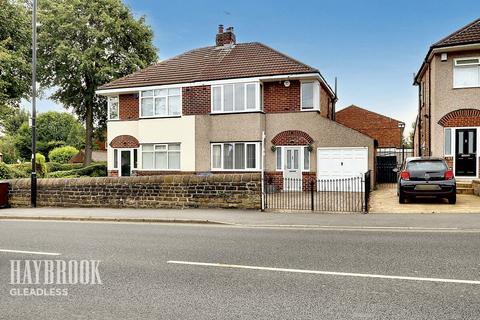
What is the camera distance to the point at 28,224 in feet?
39.5

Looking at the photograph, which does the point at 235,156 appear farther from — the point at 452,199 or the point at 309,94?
the point at 452,199

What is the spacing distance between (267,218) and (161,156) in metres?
12.9

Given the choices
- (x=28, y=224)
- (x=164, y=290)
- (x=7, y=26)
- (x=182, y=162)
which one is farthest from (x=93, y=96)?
(x=164, y=290)

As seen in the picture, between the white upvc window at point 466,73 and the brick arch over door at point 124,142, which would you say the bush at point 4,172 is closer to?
the brick arch over door at point 124,142

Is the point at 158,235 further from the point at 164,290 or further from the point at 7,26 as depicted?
the point at 7,26

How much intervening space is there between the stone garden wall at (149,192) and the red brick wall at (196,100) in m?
8.22

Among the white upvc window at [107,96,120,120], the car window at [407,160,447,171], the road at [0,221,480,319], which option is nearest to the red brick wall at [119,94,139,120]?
the white upvc window at [107,96,120,120]

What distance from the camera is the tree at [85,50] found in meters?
34.6

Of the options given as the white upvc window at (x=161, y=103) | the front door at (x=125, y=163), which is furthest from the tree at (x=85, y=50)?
the white upvc window at (x=161, y=103)

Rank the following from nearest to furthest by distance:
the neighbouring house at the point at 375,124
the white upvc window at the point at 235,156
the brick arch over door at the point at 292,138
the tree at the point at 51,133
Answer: the brick arch over door at the point at 292,138 → the white upvc window at the point at 235,156 → the neighbouring house at the point at 375,124 → the tree at the point at 51,133

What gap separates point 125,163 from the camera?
25391 millimetres

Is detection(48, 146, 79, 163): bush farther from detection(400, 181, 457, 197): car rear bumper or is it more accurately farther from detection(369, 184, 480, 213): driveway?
detection(400, 181, 457, 197): car rear bumper

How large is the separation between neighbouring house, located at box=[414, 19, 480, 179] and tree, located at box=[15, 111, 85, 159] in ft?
195

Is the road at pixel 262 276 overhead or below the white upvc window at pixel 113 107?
below
